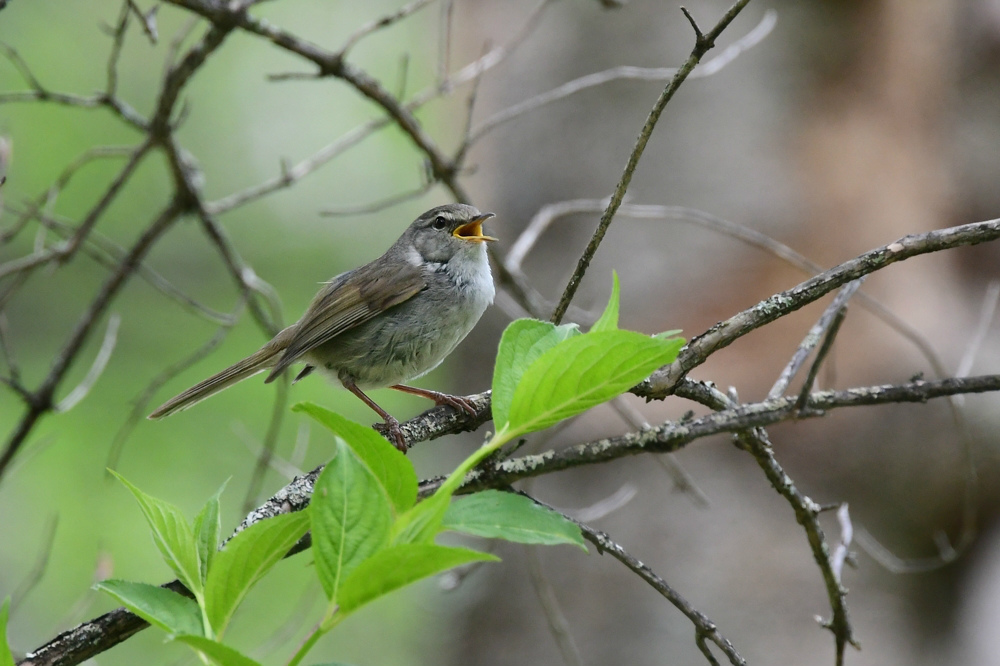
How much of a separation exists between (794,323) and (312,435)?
14.5 feet

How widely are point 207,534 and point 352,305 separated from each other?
2.76 metres

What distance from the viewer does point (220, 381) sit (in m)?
Answer: 3.99

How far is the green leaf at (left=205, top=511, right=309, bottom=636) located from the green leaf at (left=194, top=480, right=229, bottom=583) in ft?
0.50

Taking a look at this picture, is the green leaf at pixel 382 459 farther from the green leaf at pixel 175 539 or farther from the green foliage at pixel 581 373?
the green leaf at pixel 175 539

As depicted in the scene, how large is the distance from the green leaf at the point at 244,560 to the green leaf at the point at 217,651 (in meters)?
0.14

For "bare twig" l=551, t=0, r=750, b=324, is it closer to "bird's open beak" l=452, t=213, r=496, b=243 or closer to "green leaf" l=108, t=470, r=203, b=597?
"green leaf" l=108, t=470, r=203, b=597

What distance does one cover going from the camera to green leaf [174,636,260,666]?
3.00 feet

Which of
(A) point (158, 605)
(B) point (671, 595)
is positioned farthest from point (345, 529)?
(B) point (671, 595)

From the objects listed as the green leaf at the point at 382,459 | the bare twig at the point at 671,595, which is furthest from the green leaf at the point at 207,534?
the bare twig at the point at 671,595

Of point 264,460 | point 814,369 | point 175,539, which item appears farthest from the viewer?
point 264,460

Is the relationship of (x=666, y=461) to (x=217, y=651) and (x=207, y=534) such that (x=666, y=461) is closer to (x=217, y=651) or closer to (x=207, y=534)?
(x=207, y=534)

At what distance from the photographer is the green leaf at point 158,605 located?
1097mm

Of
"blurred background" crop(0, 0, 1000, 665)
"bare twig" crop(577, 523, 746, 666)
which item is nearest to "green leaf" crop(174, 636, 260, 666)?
"bare twig" crop(577, 523, 746, 666)

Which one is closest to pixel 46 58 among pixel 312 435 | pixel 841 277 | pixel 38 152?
pixel 38 152
